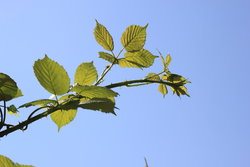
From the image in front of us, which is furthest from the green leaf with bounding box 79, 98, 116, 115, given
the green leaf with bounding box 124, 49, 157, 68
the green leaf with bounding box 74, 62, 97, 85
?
the green leaf with bounding box 124, 49, 157, 68

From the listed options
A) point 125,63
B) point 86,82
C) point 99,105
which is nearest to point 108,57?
point 125,63

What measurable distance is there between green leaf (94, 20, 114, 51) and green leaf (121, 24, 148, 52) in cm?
3

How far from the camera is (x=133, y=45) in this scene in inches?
29.9

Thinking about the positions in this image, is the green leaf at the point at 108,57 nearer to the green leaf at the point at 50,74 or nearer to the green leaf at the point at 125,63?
the green leaf at the point at 125,63

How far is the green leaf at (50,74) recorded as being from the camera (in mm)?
517

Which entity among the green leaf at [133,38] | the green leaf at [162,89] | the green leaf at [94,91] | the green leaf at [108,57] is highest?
the green leaf at [133,38]

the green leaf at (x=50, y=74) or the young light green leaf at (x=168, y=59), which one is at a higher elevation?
the young light green leaf at (x=168, y=59)

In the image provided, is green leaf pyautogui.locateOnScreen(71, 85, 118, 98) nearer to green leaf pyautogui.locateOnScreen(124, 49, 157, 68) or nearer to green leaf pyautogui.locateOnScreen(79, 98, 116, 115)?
green leaf pyautogui.locateOnScreen(79, 98, 116, 115)

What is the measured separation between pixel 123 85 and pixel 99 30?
6.8 inches

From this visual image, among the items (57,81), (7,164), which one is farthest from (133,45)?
(7,164)

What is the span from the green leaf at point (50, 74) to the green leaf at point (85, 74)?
0.06 m

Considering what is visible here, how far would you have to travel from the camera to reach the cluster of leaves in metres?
0.50

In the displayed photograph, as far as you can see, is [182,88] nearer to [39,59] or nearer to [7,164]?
[39,59]

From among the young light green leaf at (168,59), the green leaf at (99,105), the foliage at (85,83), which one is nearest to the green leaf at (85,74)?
the foliage at (85,83)
